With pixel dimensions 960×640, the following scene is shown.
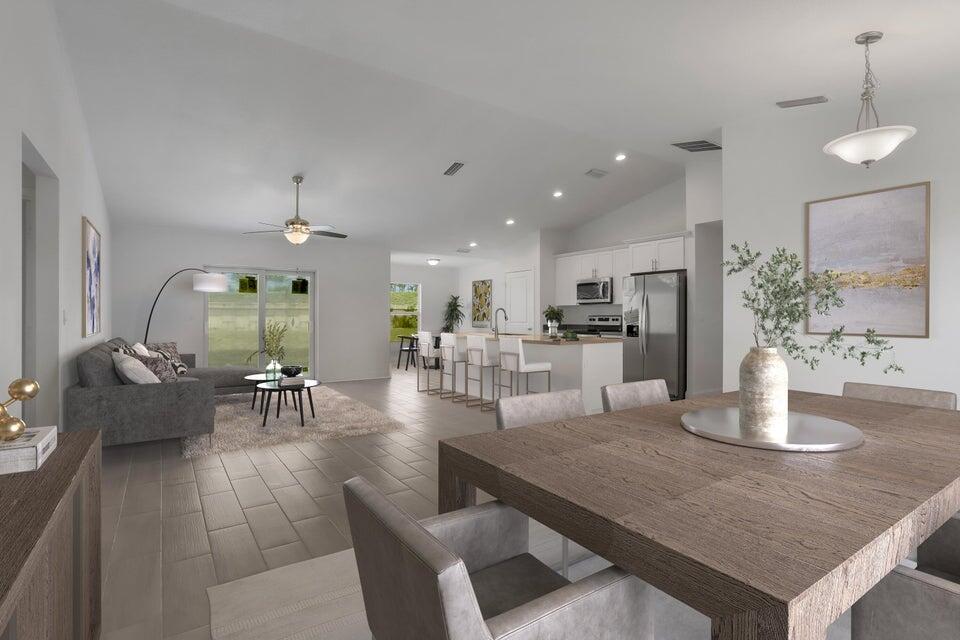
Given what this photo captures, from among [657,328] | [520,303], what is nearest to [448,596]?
[657,328]

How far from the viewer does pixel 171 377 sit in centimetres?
460

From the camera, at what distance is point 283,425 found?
4.89 meters

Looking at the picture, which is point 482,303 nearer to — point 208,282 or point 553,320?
point 553,320

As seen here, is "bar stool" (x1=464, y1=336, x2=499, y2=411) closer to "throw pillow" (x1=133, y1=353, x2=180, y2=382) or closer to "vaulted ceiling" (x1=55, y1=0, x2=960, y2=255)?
"vaulted ceiling" (x1=55, y1=0, x2=960, y2=255)

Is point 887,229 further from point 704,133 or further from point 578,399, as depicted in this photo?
point 578,399

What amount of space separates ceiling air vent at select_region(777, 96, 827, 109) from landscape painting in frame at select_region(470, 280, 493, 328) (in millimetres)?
7182

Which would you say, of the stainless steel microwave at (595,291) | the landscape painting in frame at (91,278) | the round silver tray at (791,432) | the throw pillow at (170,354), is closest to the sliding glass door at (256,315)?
the throw pillow at (170,354)

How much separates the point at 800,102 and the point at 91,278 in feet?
20.1

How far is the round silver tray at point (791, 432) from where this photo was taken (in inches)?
55.3

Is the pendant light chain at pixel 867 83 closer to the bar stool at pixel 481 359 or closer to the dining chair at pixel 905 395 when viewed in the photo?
the dining chair at pixel 905 395

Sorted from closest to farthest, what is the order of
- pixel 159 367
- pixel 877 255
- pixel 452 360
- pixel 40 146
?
pixel 40 146, pixel 877 255, pixel 159 367, pixel 452 360

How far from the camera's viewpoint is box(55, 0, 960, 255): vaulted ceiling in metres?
2.78

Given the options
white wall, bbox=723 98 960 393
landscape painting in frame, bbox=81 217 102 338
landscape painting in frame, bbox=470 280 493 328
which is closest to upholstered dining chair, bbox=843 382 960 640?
white wall, bbox=723 98 960 393

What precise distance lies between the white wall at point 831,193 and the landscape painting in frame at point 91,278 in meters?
5.58
